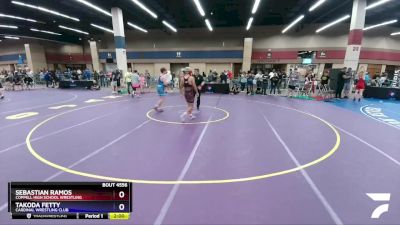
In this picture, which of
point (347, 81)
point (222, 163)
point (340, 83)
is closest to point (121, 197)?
point (222, 163)

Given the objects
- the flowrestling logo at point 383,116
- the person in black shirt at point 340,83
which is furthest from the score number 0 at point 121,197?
the person in black shirt at point 340,83

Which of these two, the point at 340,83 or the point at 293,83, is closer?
the point at 340,83

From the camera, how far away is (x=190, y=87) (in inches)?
336

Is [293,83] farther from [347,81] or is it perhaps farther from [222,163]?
[222,163]

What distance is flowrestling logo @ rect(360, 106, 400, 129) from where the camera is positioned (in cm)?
881

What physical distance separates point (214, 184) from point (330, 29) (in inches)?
1170

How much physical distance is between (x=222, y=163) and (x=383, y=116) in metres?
9.61

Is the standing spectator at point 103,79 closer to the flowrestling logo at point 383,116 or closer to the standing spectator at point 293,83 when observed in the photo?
the standing spectator at point 293,83
